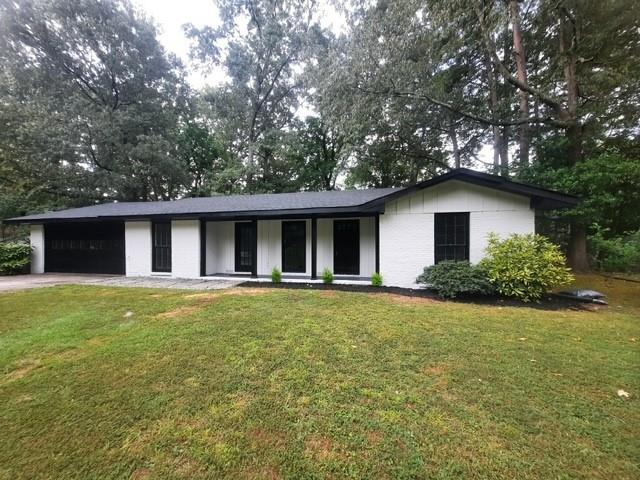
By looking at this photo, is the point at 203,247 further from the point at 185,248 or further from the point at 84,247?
the point at 84,247

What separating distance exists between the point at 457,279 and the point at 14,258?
1653 cm

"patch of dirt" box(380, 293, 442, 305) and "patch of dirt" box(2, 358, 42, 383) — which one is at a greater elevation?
"patch of dirt" box(380, 293, 442, 305)

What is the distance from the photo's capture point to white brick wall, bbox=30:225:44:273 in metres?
11.9

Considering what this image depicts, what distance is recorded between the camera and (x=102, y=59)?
58.6 feet

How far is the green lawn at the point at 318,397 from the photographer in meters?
1.93

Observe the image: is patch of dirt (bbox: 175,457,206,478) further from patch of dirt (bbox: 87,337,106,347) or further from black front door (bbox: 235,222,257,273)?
black front door (bbox: 235,222,257,273)

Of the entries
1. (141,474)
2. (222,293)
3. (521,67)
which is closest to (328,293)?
(222,293)

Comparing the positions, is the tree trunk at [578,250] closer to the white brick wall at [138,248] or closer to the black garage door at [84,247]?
the white brick wall at [138,248]

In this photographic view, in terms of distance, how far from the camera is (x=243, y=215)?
30.4 ft

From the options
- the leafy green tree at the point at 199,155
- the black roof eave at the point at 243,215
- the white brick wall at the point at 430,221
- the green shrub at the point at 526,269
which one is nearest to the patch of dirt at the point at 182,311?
the black roof eave at the point at 243,215

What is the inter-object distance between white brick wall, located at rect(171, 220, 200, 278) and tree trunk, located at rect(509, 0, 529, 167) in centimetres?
1161

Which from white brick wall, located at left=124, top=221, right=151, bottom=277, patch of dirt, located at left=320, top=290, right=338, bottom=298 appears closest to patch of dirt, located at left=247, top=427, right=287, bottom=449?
patch of dirt, located at left=320, top=290, right=338, bottom=298

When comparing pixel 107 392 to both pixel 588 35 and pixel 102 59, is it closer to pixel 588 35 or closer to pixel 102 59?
pixel 588 35

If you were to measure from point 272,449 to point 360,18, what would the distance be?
11875mm
